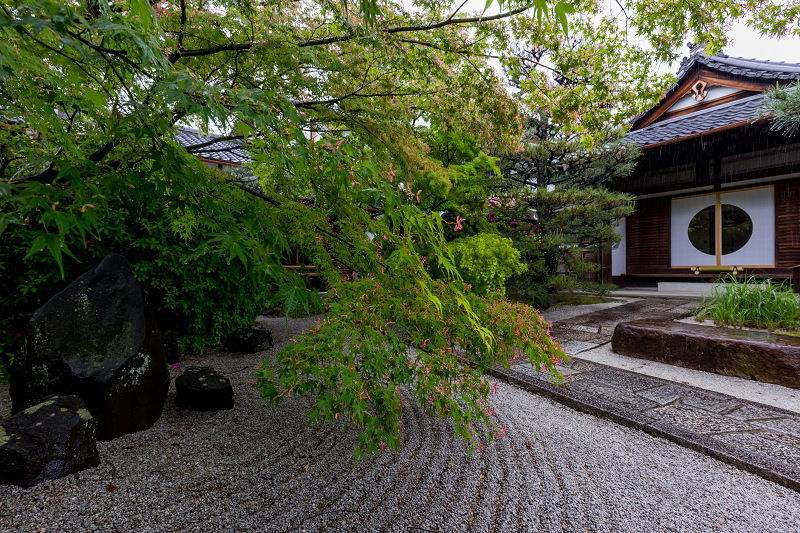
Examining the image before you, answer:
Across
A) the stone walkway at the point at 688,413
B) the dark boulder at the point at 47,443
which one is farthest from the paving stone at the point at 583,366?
the dark boulder at the point at 47,443

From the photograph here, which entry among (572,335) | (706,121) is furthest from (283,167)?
(706,121)

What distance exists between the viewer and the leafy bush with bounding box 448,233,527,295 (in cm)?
546

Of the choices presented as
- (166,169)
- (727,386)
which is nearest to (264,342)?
(166,169)

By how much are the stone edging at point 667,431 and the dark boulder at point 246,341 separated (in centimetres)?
326

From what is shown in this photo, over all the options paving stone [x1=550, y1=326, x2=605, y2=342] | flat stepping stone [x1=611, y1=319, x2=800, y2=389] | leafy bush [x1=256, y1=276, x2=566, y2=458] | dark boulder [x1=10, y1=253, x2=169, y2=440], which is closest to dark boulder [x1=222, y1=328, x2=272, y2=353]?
dark boulder [x1=10, y1=253, x2=169, y2=440]

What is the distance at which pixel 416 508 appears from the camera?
1868mm

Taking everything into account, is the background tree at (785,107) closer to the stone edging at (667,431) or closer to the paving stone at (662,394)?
the paving stone at (662,394)

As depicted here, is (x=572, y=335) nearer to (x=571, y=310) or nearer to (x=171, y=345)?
(x=571, y=310)

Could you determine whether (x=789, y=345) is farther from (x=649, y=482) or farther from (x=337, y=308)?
(x=337, y=308)

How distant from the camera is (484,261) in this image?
216 inches

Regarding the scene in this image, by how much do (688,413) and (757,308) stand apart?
2651 mm

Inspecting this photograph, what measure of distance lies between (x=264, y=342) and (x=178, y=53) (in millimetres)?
3717

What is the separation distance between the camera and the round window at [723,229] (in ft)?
28.3

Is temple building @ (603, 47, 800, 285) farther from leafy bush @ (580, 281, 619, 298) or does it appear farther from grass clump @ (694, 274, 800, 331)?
grass clump @ (694, 274, 800, 331)
